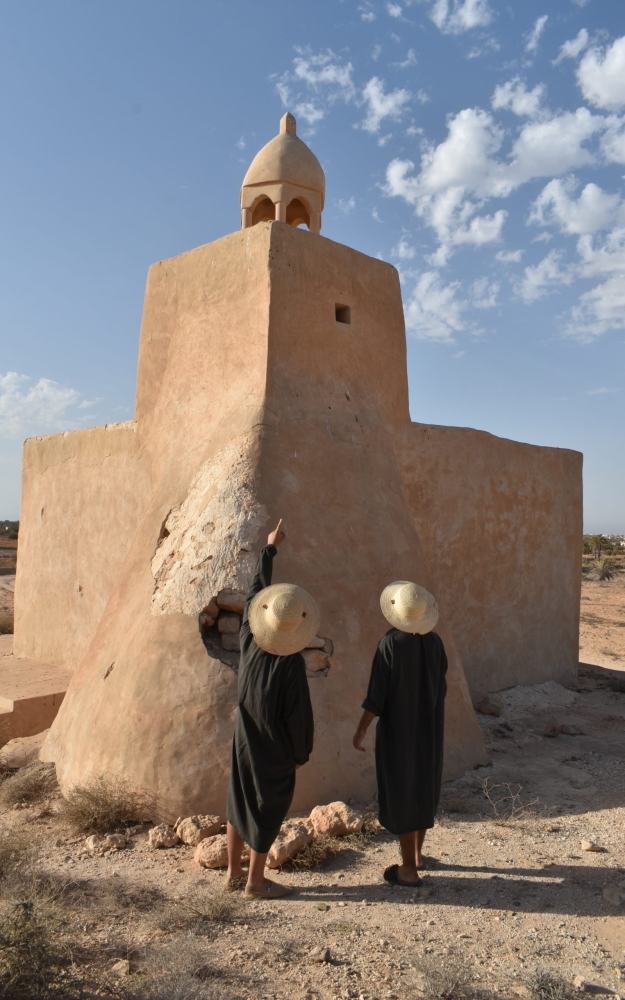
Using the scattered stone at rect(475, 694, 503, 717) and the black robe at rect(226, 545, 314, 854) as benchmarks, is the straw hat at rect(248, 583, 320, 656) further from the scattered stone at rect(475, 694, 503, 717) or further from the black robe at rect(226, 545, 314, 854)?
the scattered stone at rect(475, 694, 503, 717)

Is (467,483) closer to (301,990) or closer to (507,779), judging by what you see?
(507,779)

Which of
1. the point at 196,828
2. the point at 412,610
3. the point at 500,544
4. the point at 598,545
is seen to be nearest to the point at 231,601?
the point at 196,828

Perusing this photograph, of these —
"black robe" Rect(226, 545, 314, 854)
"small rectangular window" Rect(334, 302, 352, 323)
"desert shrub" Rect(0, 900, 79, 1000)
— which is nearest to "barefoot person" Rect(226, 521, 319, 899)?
"black robe" Rect(226, 545, 314, 854)

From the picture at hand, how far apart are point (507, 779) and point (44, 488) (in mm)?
5982

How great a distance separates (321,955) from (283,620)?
1416 millimetres

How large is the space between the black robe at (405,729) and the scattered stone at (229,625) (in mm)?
1363

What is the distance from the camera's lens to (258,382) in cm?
555

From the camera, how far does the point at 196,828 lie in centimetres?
423

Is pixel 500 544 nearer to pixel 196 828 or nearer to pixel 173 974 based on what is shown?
pixel 196 828

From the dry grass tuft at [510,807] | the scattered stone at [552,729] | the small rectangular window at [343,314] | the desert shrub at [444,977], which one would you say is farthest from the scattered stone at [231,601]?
the scattered stone at [552,729]

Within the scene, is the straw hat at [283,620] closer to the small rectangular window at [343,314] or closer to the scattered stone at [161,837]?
the scattered stone at [161,837]

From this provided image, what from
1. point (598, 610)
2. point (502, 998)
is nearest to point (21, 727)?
point (502, 998)

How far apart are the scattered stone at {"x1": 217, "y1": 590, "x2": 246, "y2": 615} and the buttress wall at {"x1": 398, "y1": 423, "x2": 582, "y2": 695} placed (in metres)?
2.79

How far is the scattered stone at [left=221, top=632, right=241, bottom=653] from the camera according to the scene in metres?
4.85
